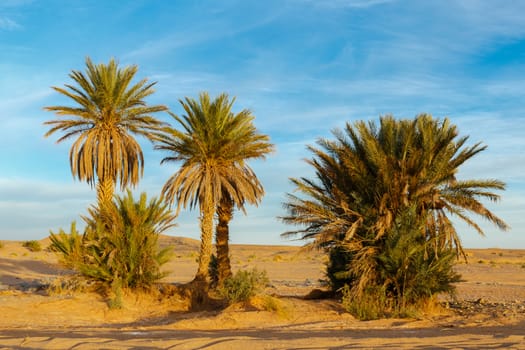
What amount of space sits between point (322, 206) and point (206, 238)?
17.9ft

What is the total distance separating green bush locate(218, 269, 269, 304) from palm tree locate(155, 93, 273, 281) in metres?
2.33

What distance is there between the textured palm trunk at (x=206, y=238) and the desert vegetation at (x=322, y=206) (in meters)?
0.04

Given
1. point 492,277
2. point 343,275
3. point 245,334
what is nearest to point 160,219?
point 343,275

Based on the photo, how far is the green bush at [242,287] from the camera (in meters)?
20.2

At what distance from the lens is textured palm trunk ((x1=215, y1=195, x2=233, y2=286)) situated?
2369 cm

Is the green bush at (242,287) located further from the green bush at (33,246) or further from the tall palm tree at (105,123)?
the green bush at (33,246)

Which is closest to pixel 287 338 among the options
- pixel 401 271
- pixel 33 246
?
pixel 401 271

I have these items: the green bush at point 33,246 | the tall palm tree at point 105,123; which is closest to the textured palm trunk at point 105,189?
the tall palm tree at point 105,123

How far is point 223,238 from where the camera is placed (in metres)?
23.7

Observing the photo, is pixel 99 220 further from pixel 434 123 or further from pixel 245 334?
pixel 434 123

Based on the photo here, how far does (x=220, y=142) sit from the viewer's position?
23.0m

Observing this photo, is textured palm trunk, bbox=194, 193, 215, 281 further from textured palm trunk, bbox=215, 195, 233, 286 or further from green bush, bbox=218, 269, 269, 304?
green bush, bbox=218, 269, 269, 304

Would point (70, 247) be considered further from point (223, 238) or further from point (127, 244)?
point (223, 238)

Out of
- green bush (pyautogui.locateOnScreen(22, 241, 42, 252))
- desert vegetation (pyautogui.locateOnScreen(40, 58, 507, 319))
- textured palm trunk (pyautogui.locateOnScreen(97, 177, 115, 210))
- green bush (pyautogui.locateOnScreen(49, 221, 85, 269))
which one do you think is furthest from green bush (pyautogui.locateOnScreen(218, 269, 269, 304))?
green bush (pyautogui.locateOnScreen(22, 241, 42, 252))
